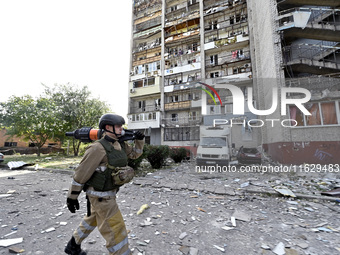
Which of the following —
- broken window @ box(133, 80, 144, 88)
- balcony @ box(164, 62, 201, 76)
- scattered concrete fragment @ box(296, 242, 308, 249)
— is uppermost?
balcony @ box(164, 62, 201, 76)

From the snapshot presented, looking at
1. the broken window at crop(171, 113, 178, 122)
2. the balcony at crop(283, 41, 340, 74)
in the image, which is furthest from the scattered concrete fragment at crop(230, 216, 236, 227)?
the broken window at crop(171, 113, 178, 122)

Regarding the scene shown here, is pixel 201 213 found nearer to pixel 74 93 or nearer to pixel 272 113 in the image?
pixel 272 113

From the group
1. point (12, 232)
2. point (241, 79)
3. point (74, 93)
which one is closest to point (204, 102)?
point (241, 79)

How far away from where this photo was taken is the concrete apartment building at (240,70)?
810cm

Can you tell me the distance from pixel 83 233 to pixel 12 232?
1688mm

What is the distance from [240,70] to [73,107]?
1937 cm

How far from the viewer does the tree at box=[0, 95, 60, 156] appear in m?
15.1

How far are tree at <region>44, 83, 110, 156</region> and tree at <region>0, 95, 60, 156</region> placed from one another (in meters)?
0.87

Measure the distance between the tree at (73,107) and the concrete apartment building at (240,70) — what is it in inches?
184

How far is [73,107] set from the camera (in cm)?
1761

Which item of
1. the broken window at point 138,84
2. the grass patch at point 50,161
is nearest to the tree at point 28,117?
the grass patch at point 50,161

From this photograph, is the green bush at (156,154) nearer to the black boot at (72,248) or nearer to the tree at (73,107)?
the black boot at (72,248)

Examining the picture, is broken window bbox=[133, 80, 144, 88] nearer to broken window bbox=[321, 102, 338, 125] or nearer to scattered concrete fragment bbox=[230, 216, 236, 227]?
broken window bbox=[321, 102, 338, 125]

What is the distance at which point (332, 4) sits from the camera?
31.0 ft
